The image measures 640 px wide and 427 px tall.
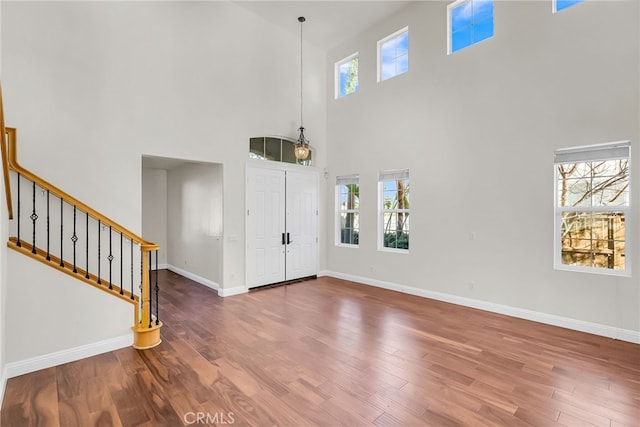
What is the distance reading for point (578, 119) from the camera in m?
3.72

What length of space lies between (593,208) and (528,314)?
158 cm

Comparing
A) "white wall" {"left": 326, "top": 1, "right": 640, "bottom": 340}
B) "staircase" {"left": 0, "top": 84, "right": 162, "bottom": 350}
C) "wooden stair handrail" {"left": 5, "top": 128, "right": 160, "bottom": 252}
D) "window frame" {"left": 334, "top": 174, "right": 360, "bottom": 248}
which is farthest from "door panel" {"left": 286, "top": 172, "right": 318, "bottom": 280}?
"wooden stair handrail" {"left": 5, "top": 128, "right": 160, "bottom": 252}

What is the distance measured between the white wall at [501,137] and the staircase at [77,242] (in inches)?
158

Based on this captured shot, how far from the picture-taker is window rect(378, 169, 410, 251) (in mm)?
5609

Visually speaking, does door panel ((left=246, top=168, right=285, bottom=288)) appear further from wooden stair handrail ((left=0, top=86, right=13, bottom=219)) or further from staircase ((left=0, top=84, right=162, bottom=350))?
wooden stair handrail ((left=0, top=86, right=13, bottom=219))

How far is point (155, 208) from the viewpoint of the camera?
7.57m

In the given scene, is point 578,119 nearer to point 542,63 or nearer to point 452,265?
point 542,63

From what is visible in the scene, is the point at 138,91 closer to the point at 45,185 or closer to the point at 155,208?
the point at 45,185

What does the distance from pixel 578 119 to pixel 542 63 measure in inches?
35.1

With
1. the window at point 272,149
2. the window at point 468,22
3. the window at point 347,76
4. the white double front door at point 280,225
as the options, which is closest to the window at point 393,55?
the window at point 347,76

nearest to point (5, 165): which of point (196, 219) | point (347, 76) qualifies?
point (196, 219)

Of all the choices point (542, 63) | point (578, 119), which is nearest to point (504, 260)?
point (578, 119)

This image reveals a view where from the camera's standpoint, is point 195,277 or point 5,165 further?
point 195,277

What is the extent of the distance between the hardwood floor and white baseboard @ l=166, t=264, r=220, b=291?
4.88 ft
